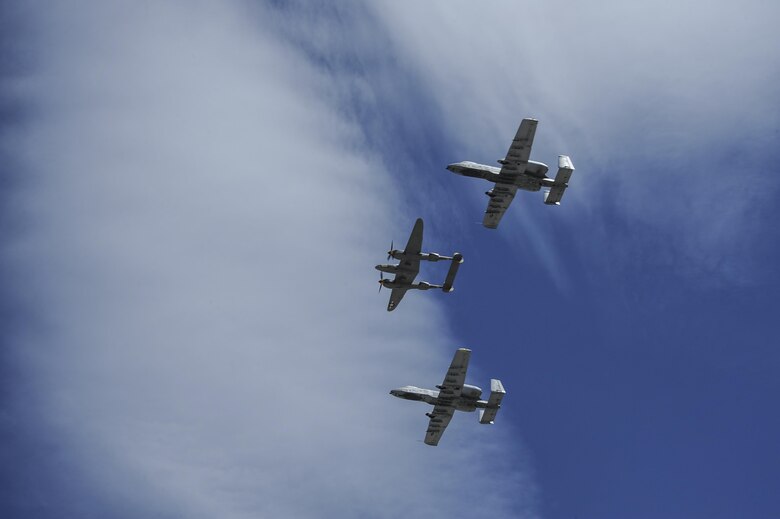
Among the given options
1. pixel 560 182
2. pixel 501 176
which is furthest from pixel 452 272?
pixel 560 182

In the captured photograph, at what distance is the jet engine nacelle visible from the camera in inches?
7205

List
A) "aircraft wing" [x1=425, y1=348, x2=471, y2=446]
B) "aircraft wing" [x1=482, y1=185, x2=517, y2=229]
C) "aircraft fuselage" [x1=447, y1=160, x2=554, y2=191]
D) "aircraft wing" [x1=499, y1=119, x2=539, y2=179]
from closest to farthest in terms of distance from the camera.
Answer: "aircraft wing" [x1=499, y1=119, x2=539, y2=179]
"aircraft wing" [x1=425, y1=348, x2=471, y2=446]
"aircraft fuselage" [x1=447, y1=160, x2=554, y2=191]
"aircraft wing" [x1=482, y1=185, x2=517, y2=229]

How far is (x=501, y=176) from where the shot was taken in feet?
605

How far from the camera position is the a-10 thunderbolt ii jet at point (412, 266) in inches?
7338

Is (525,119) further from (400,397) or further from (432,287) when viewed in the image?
(400,397)

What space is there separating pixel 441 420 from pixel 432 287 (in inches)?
923

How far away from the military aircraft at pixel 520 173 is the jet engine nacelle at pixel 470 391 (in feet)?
111

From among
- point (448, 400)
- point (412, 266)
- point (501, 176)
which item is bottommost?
point (448, 400)

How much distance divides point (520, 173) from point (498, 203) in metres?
9.93

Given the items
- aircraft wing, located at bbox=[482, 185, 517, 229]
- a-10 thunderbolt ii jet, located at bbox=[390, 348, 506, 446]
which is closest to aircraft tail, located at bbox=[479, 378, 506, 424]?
a-10 thunderbolt ii jet, located at bbox=[390, 348, 506, 446]

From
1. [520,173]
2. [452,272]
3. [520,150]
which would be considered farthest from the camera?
[452,272]

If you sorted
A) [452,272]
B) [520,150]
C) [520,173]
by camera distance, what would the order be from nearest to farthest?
1. [520,150]
2. [520,173]
3. [452,272]

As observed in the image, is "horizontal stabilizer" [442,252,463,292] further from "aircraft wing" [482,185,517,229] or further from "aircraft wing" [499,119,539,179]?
"aircraft wing" [499,119,539,179]

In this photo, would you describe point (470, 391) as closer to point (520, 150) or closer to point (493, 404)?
point (493, 404)
